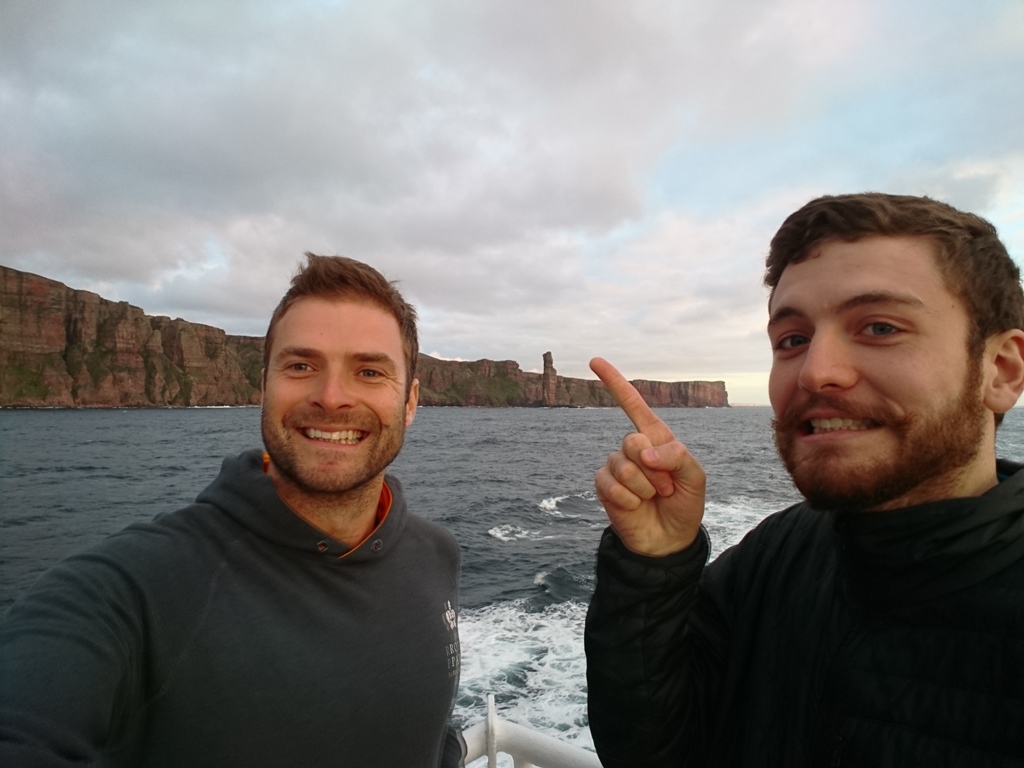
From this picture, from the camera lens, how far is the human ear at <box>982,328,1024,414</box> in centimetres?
150

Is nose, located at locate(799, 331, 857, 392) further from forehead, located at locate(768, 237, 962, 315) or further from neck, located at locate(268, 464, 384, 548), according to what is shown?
neck, located at locate(268, 464, 384, 548)

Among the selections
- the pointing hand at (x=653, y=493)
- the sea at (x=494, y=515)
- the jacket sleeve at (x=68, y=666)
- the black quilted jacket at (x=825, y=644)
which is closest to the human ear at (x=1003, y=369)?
the black quilted jacket at (x=825, y=644)

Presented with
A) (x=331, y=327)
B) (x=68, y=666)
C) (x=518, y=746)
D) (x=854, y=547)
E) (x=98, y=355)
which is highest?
(x=98, y=355)

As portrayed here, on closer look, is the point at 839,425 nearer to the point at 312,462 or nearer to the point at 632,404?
the point at 632,404

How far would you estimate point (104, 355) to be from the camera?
114750 mm

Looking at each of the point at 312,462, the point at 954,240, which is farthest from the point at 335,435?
the point at 954,240

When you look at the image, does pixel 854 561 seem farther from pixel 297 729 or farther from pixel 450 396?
pixel 450 396

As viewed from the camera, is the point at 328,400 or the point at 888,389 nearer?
the point at 888,389

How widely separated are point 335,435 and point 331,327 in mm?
501

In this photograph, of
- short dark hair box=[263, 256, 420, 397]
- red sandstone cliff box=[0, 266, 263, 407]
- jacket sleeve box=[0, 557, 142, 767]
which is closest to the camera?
jacket sleeve box=[0, 557, 142, 767]

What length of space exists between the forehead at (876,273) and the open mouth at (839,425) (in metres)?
0.36

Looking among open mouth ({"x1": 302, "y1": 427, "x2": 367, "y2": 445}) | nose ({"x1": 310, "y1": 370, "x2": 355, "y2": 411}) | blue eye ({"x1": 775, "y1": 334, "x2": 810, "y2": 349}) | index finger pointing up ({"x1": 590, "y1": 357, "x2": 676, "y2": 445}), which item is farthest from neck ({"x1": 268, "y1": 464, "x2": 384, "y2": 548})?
blue eye ({"x1": 775, "y1": 334, "x2": 810, "y2": 349})

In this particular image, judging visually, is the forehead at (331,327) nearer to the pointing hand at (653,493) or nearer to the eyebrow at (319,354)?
the eyebrow at (319,354)

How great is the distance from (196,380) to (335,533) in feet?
475
